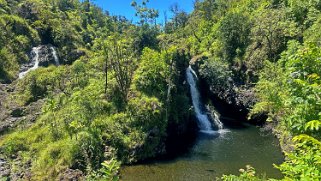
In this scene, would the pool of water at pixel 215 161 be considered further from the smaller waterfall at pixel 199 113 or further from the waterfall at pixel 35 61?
the waterfall at pixel 35 61

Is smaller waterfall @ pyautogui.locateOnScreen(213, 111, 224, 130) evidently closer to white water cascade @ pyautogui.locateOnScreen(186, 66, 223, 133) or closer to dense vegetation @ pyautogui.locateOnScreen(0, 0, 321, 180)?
white water cascade @ pyautogui.locateOnScreen(186, 66, 223, 133)

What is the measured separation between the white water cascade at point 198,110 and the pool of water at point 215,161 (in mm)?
5789

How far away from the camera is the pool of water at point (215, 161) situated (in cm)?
2777

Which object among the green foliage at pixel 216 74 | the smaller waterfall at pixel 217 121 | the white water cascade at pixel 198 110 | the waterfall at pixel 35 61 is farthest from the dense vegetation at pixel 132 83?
the smaller waterfall at pixel 217 121

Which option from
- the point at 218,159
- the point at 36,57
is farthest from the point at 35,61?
the point at 218,159

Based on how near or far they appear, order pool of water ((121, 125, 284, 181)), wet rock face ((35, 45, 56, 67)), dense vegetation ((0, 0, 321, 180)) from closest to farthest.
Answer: pool of water ((121, 125, 284, 181))
dense vegetation ((0, 0, 321, 180))
wet rock face ((35, 45, 56, 67))

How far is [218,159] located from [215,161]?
74 centimetres

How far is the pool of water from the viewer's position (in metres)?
27.8

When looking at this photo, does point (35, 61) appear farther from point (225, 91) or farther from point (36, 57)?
point (225, 91)

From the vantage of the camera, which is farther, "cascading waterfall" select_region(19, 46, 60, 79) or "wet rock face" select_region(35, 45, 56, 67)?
"wet rock face" select_region(35, 45, 56, 67)

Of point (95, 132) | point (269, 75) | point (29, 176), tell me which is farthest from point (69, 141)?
point (269, 75)

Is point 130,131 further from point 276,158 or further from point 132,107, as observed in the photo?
point 276,158

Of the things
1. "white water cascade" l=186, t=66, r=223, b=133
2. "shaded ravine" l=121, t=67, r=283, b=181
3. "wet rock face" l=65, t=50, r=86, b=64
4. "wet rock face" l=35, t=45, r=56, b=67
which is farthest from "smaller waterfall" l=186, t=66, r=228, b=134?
"wet rock face" l=35, t=45, r=56, b=67

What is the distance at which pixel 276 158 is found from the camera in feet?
100
